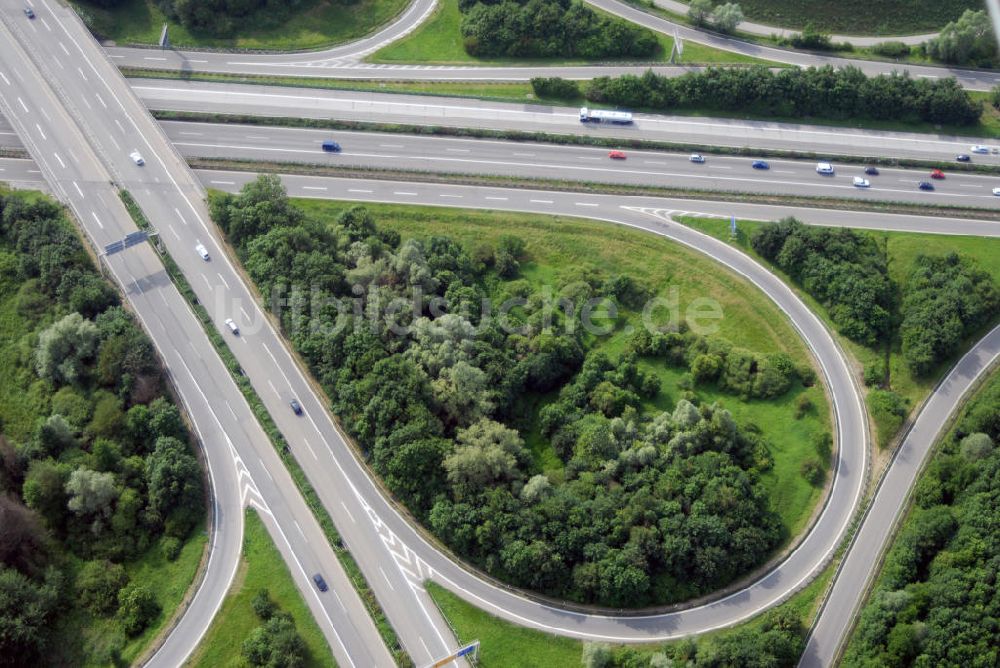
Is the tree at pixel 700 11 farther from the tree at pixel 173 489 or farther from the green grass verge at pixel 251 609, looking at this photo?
the green grass verge at pixel 251 609

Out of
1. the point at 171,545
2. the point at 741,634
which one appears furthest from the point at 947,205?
the point at 171,545

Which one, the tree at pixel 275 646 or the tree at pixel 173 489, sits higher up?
the tree at pixel 173 489

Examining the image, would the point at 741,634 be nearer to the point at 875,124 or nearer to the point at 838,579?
the point at 838,579

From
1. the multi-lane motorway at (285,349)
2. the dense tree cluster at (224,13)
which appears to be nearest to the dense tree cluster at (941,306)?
the multi-lane motorway at (285,349)

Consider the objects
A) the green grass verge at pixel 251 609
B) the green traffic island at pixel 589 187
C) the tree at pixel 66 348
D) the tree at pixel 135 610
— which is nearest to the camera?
the green grass verge at pixel 251 609

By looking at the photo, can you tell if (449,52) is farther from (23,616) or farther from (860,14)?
(23,616)

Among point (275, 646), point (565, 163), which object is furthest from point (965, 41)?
point (275, 646)

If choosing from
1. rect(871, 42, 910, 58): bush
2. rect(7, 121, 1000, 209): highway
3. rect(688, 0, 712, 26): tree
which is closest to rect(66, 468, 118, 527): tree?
rect(7, 121, 1000, 209): highway
